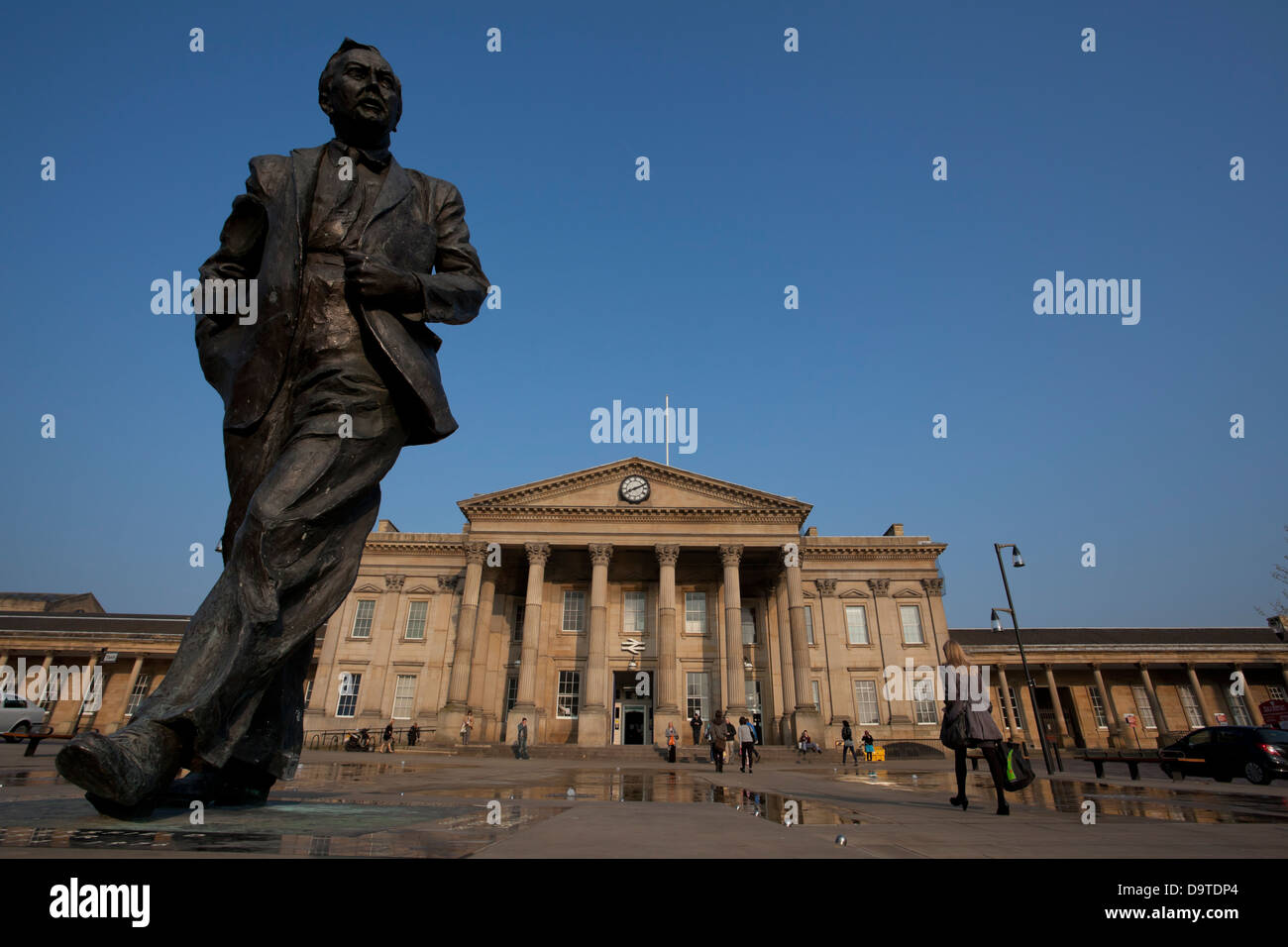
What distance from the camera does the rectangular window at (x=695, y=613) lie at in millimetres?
38812

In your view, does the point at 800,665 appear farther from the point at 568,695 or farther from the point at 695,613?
the point at 568,695

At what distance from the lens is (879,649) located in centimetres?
3966

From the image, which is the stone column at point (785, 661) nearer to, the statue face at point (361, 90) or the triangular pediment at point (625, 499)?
the triangular pediment at point (625, 499)

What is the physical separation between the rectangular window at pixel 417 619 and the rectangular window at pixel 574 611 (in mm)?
8934

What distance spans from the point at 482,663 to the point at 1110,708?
42305 millimetres

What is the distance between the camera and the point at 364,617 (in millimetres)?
40469

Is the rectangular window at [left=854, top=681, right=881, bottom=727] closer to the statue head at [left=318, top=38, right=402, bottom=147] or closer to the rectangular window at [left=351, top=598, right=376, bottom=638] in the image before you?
the rectangular window at [left=351, top=598, right=376, bottom=638]

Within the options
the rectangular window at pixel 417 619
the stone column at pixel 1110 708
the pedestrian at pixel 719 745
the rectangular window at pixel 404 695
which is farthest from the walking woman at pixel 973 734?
the stone column at pixel 1110 708

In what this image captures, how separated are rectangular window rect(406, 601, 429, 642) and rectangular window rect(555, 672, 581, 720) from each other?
9.51 meters
